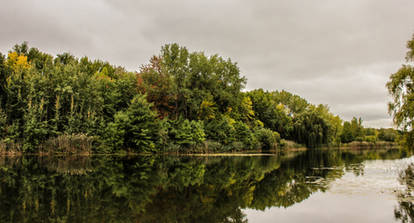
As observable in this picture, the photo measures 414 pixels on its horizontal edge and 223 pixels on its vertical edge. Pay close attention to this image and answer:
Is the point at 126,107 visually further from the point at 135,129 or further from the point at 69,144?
the point at 69,144

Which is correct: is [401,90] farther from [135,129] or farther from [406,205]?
[135,129]

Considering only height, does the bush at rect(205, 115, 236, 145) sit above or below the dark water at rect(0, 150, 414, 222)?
above

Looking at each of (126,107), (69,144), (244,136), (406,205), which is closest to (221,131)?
(244,136)

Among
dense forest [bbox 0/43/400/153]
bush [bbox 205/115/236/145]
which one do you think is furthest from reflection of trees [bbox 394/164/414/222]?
bush [bbox 205/115/236/145]

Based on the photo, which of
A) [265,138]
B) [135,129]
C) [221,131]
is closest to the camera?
[135,129]

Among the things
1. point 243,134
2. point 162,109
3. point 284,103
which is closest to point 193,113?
point 162,109

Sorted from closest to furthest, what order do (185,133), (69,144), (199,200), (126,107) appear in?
(199,200), (69,144), (185,133), (126,107)

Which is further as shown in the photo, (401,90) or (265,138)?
(265,138)

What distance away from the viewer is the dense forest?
26594 mm

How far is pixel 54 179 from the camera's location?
39.8ft

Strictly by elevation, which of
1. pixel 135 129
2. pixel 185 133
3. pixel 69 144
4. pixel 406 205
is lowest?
pixel 406 205

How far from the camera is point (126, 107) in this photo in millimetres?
33625

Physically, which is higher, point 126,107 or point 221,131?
point 126,107

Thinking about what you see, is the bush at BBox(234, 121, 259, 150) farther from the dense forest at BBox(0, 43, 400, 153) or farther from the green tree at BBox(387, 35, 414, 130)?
the green tree at BBox(387, 35, 414, 130)
